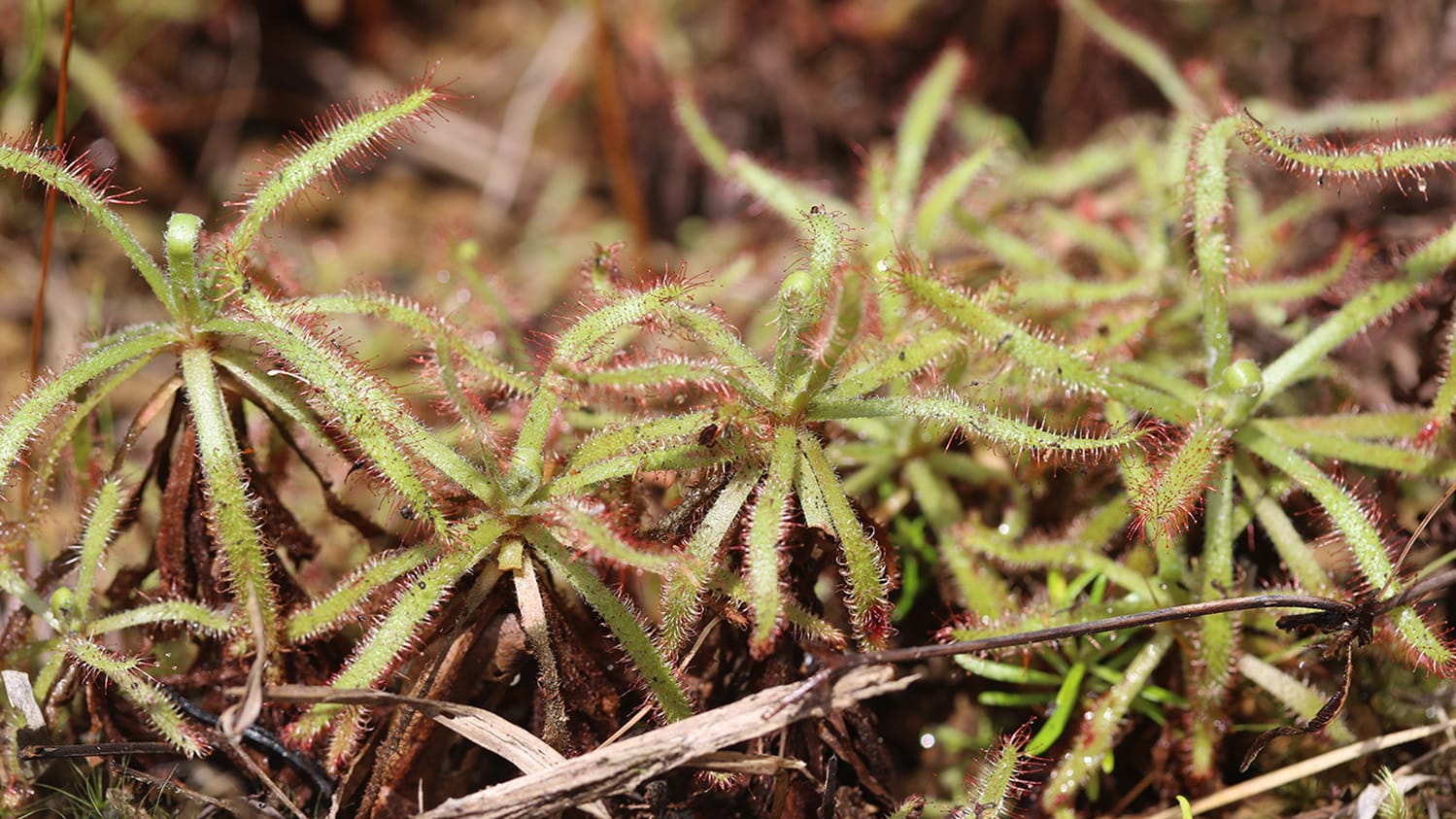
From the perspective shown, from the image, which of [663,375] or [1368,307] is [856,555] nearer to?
[663,375]

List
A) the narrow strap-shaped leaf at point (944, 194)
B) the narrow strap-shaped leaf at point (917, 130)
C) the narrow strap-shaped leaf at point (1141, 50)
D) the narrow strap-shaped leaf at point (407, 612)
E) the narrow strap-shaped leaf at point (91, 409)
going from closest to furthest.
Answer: the narrow strap-shaped leaf at point (407, 612) < the narrow strap-shaped leaf at point (91, 409) < the narrow strap-shaped leaf at point (944, 194) < the narrow strap-shaped leaf at point (917, 130) < the narrow strap-shaped leaf at point (1141, 50)

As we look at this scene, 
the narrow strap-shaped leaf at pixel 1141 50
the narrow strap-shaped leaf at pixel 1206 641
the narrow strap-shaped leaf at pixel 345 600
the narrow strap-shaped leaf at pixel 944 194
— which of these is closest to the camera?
the narrow strap-shaped leaf at pixel 345 600

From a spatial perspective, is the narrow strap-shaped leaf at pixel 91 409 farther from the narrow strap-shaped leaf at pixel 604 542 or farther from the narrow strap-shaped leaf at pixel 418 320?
the narrow strap-shaped leaf at pixel 604 542

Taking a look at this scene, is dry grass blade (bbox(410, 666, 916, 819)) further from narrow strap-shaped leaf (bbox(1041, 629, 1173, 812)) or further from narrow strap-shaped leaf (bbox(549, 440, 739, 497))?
narrow strap-shaped leaf (bbox(1041, 629, 1173, 812))

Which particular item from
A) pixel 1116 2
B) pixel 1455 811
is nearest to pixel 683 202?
pixel 1116 2

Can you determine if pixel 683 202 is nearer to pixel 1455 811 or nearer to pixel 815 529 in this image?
pixel 815 529

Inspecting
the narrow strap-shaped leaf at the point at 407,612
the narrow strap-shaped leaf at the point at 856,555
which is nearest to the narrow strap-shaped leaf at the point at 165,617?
the narrow strap-shaped leaf at the point at 407,612
